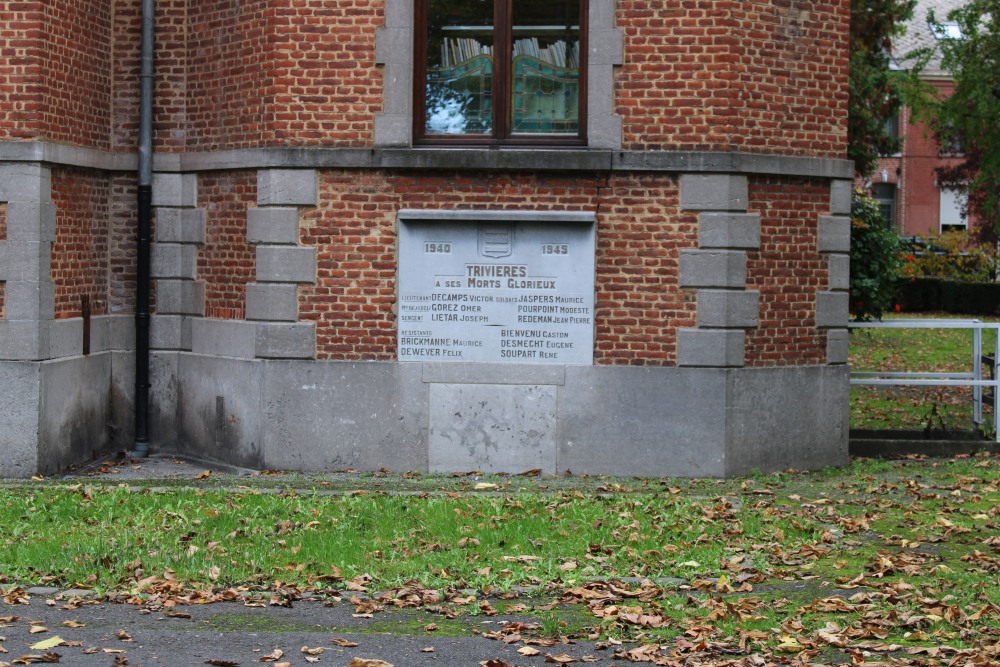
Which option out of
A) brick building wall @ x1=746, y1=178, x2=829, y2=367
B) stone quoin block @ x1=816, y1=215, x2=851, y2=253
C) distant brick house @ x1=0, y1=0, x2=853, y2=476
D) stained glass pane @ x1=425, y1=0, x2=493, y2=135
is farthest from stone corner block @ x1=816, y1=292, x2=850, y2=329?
stained glass pane @ x1=425, y1=0, x2=493, y2=135

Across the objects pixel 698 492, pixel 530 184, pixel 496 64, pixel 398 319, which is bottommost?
pixel 698 492

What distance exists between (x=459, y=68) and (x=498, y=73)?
Answer: 383 mm

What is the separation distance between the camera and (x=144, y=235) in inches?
558

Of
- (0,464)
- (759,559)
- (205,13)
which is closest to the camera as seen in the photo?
(759,559)

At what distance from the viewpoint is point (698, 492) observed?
12.0 meters

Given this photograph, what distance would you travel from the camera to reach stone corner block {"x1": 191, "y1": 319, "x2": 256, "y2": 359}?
1345 centimetres

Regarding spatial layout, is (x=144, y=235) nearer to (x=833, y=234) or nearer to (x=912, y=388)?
(x=833, y=234)

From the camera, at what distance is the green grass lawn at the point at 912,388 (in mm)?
17578

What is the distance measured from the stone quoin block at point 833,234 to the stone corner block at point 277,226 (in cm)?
508

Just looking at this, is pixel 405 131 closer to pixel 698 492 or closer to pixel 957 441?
pixel 698 492

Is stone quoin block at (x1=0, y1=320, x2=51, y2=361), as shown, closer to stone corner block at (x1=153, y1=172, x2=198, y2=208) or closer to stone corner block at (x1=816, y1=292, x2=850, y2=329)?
stone corner block at (x1=153, y1=172, x2=198, y2=208)

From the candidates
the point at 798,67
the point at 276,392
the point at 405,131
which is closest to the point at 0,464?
the point at 276,392

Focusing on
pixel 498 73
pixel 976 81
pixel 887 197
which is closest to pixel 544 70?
pixel 498 73

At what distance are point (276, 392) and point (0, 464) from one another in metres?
2.57
